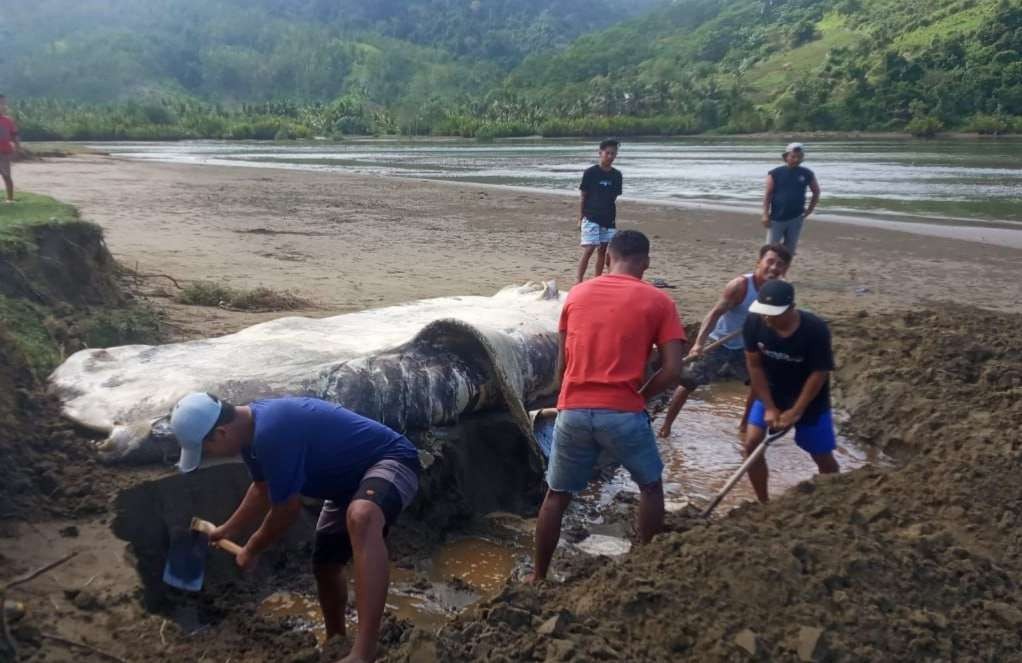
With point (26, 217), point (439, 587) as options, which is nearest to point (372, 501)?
point (439, 587)

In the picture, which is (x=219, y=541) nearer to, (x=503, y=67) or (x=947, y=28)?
(x=947, y=28)

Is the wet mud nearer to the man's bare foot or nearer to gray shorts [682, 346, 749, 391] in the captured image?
the man's bare foot

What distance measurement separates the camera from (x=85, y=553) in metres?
4.30

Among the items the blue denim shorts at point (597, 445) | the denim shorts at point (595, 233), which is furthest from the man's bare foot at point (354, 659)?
the denim shorts at point (595, 233)

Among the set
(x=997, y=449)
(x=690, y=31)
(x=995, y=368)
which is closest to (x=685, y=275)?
(x=995, y=368)

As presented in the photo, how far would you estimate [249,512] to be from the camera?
12.8 ft

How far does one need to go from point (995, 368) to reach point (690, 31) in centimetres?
12986

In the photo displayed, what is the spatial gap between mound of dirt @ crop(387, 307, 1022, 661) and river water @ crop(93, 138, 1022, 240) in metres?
14.5

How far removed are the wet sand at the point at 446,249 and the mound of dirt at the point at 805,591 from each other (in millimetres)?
4542

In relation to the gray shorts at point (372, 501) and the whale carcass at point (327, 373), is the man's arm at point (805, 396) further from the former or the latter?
the gray shorts at point (372, 501)

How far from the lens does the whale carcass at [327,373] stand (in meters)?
5.13

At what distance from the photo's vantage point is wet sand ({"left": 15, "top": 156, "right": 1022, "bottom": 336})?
1087cm

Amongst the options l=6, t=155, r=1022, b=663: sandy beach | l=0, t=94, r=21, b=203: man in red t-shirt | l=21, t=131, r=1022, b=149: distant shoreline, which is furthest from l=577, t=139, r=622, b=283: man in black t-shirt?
l=21, t=131, r=1022, b=149: distant shoreline

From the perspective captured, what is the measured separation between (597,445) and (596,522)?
1.33 meters
